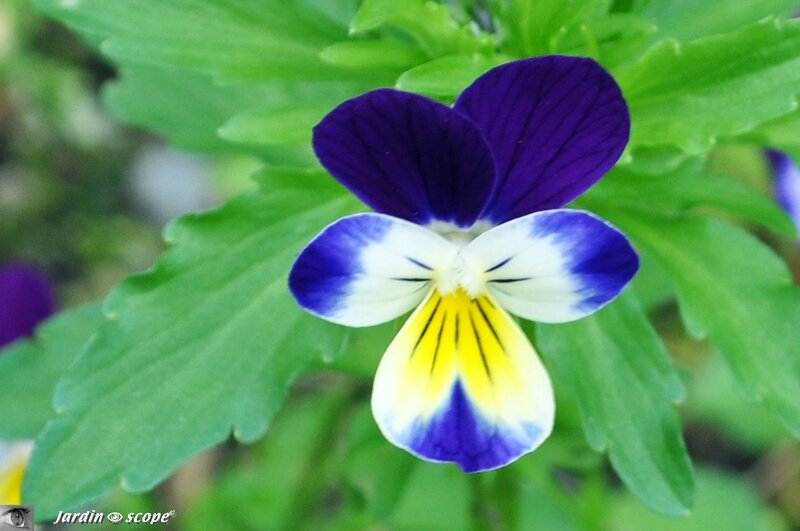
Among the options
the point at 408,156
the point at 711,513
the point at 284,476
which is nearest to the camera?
the point at 408,156

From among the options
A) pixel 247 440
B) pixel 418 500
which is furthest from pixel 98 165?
pixel 247 440

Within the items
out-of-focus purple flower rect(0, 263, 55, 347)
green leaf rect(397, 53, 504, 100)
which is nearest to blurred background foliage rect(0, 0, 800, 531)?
green leaf rect(397, 53, 504, 100)

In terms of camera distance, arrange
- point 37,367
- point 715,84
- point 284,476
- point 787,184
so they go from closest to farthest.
Answer: point 715,84 → point 37,367 → point 787,184 → point 284,476

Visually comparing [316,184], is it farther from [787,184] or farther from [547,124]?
[787,184]

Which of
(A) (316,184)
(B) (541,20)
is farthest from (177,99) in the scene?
(B) (541,20)

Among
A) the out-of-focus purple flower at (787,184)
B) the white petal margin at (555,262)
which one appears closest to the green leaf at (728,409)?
the out-of-focus purple flower at (787,184)

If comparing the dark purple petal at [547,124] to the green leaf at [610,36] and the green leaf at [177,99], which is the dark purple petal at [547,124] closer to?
the green leaf at [610,36]

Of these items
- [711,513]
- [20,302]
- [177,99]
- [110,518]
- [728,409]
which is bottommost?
[711,513]

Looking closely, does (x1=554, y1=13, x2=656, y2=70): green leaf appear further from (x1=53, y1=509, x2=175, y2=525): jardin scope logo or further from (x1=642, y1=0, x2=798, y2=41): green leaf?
(x1=53, y1=509, x2=175, y2=525): jardin scope logo
